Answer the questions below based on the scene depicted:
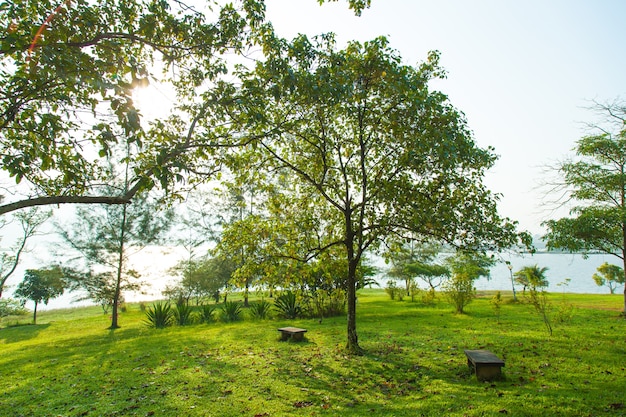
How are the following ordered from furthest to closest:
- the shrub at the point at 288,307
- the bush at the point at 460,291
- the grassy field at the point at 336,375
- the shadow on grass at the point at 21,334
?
the shadow on grass at the point at 21,334, the shrub at the point at 288,307, the bush at the point at 460,291, the grassy field at the point at 336,375

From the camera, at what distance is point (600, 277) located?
125ft

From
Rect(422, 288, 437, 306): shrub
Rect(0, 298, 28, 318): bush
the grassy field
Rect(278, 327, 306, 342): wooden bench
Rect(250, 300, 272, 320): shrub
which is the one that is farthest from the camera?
Rect(0, 298, 28, 318): bush

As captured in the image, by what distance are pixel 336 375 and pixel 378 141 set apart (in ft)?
16.4

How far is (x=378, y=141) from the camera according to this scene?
27.7 feet

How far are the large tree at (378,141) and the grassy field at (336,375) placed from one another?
6.39 ft

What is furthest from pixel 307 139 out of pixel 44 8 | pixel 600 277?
pixel 600 277

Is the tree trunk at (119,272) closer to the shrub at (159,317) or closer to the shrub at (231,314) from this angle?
the shrub at (159,317)

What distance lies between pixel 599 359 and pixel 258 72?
27.7ft

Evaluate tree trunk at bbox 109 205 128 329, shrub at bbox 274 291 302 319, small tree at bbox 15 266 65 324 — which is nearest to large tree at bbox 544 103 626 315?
shrub at bbox 274 291 302 319

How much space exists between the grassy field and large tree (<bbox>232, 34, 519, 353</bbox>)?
1.95 meters

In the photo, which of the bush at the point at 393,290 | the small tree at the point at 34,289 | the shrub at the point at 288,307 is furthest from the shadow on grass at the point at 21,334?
the bush at the point at 393,290

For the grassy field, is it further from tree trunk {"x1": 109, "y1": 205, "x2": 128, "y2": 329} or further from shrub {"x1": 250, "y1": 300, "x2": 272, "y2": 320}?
tree trunk {"x1": 109, "y1": 205, "x2": 128, "y2": 329}

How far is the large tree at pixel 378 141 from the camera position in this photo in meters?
6.57

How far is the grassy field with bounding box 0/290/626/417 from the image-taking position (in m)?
5.42
